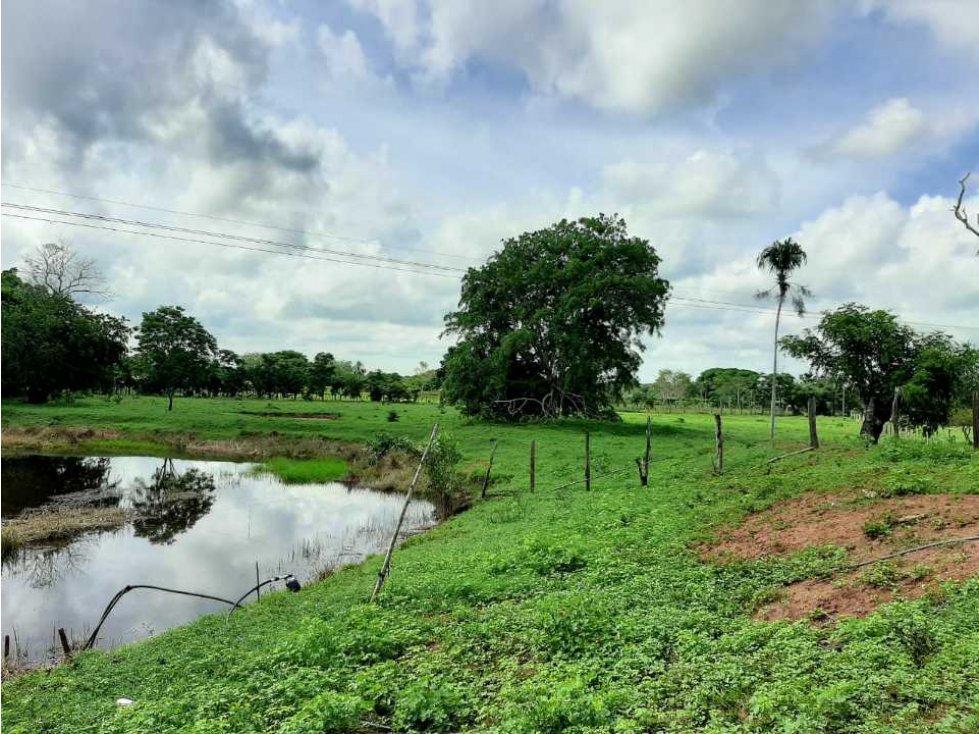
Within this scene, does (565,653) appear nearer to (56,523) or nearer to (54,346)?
(56,523)

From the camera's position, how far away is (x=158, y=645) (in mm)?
11406

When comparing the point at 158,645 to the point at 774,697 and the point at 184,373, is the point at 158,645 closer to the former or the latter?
the point at 774,697

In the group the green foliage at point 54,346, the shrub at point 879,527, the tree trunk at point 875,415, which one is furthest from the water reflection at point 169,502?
the tree trunk at point 875,415

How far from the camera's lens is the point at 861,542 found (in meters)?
10.7

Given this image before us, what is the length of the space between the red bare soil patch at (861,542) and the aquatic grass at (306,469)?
24.5 m

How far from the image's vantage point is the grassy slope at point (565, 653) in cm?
610

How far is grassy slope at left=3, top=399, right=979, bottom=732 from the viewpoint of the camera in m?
6.10

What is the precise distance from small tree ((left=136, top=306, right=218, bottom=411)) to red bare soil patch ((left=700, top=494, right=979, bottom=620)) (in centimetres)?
5746

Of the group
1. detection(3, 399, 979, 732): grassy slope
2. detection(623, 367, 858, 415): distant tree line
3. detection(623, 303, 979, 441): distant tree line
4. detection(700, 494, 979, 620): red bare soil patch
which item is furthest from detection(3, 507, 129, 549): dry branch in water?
detection(623, 367, 858, 415): distant tree line

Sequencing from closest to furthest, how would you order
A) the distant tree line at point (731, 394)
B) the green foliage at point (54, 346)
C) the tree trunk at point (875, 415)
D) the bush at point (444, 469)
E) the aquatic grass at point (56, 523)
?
the aquatic grass at point (56, 523)
the bush at point (444, 469)
the tree trunk at point (875, 415)
the green foliage at point (54, 346)
the distant tree line at point (731, 394)

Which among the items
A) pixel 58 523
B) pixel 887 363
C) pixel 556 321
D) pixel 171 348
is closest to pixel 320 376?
pixel 171 348

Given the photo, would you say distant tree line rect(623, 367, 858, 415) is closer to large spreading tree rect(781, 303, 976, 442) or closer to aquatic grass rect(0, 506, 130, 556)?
large spreading tree rect(781, 303, 976, 442)

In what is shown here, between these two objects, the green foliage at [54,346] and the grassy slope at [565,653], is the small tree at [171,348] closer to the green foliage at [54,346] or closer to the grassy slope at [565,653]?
the green foliage at [54,346]

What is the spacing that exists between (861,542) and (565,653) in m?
6.25
